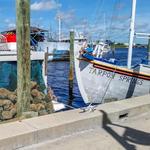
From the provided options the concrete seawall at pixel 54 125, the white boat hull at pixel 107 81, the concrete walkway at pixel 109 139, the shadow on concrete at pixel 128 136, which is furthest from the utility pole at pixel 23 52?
the white boat hull at pixel 107 81

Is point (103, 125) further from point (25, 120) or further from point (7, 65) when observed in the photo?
point (7, 65)

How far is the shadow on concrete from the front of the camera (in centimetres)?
636

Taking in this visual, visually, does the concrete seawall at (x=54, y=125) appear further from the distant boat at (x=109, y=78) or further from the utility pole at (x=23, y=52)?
the distant boat at (x=109, y=78)

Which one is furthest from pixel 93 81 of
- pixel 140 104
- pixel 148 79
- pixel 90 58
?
pixel 140 104

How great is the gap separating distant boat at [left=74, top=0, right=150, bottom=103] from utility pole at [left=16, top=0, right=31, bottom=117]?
7459mm

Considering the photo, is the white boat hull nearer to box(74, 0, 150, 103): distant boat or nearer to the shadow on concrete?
box(74, 0, 150, 103): distant boat

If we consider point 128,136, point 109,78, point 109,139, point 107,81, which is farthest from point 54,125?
point 107,81

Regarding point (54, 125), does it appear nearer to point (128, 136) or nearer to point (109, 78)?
point (128, 136)

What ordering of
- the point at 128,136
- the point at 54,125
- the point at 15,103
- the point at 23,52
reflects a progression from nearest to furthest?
the point at 54,125
the point at 128,136
the point at 23,52
the point at 15,103

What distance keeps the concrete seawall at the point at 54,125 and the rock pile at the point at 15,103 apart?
182 centimetres

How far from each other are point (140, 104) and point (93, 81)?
7.19 m

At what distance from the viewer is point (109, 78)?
14984 millimetres

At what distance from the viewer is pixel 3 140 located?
574 cm

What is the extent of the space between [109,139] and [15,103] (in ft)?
12.8
